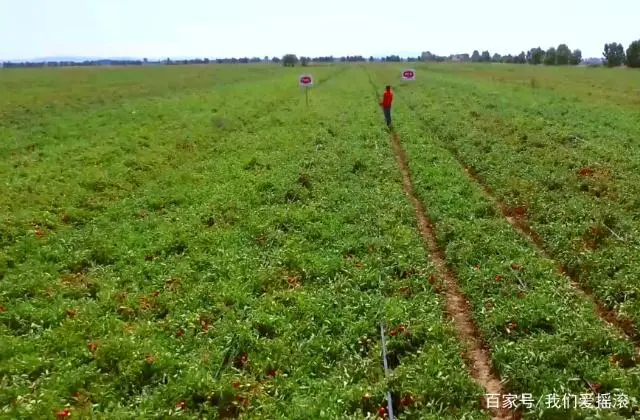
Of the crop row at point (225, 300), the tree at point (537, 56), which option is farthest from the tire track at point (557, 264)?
the tree at point (537, 56)

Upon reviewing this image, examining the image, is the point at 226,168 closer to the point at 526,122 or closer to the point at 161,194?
the point at 161,194

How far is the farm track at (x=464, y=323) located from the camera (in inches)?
288

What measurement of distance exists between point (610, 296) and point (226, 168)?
1348 centimetres

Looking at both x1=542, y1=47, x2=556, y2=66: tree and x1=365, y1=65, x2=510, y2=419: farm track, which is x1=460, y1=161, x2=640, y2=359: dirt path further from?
x1=542, y1=47, x2=556, y2=66: tree

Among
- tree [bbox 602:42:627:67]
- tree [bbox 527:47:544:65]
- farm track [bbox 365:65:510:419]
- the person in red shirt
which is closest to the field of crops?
farm track [bbox 365:65:510:419]

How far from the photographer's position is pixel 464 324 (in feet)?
28.8

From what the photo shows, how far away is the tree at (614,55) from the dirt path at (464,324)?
161m

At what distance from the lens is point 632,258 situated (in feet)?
34.0

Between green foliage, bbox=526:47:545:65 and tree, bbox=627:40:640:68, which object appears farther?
green foliage, bbox=526:47:545:65

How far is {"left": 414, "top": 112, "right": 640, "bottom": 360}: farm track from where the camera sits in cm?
823

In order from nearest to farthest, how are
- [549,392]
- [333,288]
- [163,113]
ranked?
[549,392] < [333,288] < [163,113]

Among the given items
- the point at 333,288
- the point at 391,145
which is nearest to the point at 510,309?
the point at 333,288

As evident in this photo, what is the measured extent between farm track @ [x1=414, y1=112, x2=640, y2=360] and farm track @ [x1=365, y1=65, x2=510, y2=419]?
210cm

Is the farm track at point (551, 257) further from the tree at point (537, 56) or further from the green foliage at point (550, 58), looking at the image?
the tree at point (537, 56)
